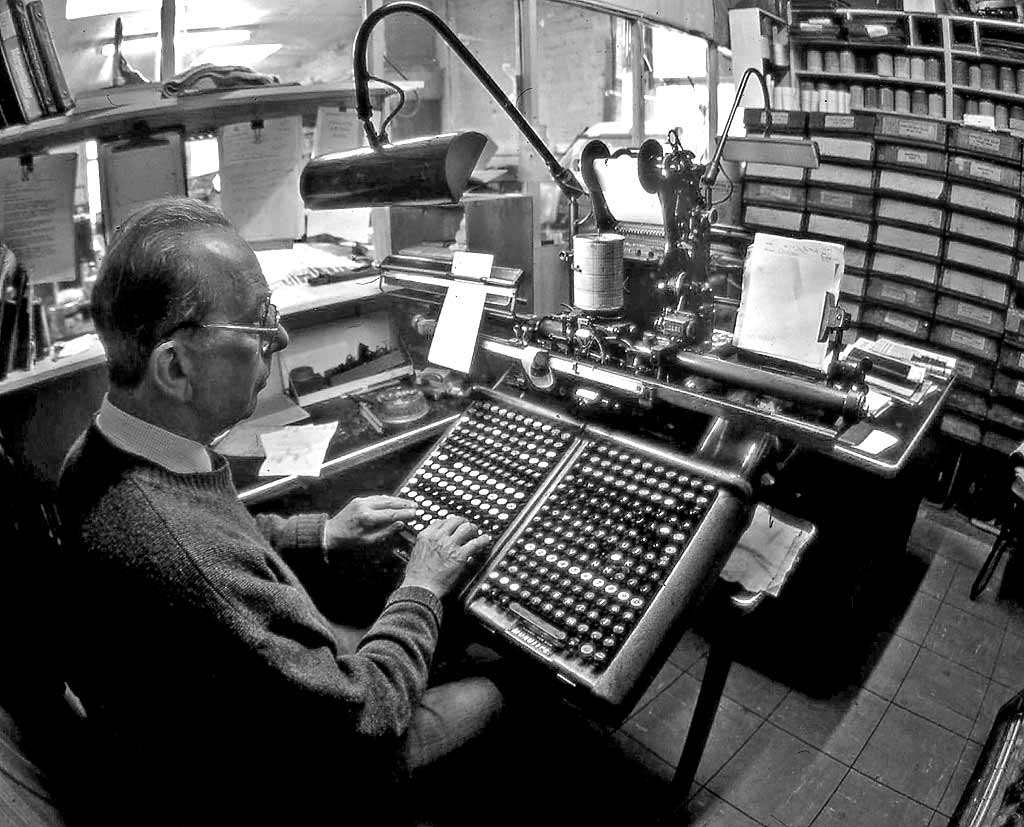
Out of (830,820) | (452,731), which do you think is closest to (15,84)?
(452,731)

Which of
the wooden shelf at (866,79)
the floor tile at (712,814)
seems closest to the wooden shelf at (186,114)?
the floor tile at (712,814)

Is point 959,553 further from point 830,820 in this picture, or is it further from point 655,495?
point 655,495

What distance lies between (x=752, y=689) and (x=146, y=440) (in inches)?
76.8

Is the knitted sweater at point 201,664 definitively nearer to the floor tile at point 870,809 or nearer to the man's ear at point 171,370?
the man's ear at point 171,370

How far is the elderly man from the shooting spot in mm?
896

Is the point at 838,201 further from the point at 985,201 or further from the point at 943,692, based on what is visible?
the point at 943,692

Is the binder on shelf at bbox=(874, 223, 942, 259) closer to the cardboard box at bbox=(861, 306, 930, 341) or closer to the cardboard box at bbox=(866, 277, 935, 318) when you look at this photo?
the cardboard box at bbox=(866, 277, 935, 318)

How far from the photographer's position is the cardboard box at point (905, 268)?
407 cm

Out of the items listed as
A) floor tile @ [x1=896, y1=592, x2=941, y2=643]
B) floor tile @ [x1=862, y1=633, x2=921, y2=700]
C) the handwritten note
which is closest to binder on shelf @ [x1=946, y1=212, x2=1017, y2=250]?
floor tile @ [x1=896, y1=592, x2=941, y2=643]

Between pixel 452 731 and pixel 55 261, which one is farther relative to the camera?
pixel 55 261

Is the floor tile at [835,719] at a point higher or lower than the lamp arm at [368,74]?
lower

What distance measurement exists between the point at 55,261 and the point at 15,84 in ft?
1.41

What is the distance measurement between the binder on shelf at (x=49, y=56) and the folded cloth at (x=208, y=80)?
226 millimetres

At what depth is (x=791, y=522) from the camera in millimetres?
1505
